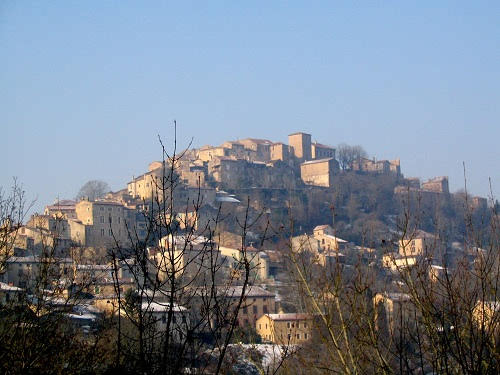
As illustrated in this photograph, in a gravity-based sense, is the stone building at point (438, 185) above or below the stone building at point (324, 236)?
above

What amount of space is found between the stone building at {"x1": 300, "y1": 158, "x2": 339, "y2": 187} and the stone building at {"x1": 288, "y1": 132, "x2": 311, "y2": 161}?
2.95 meters

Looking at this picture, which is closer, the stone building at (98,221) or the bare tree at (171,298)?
the bare tree at (171,298)

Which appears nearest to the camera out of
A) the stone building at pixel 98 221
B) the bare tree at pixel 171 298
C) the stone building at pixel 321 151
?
the bare tree at pixel 171 298

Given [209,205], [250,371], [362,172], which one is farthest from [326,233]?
[250,371]

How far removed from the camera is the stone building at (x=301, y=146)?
76188mm

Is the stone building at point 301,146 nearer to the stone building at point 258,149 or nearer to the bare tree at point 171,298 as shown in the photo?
the stone building at point 258,149

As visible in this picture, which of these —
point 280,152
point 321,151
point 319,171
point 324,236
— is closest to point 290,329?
point 324,236

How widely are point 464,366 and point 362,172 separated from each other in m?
72.9

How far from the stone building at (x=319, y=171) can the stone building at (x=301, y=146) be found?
2946 millimetres

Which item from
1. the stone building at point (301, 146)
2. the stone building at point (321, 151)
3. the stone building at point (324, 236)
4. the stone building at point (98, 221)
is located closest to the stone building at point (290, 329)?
the stone building at point (98, 221)

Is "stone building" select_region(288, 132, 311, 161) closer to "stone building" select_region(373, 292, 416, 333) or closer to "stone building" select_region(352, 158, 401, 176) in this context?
"stone building" select_region(352, 158, 401, 176)

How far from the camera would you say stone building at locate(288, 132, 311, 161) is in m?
76.2

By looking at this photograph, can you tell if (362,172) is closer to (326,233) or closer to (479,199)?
(479,199)

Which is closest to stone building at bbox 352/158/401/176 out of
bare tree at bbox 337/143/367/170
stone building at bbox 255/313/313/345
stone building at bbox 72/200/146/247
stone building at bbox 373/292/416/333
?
bare tree at bbox 337/143/367/170
